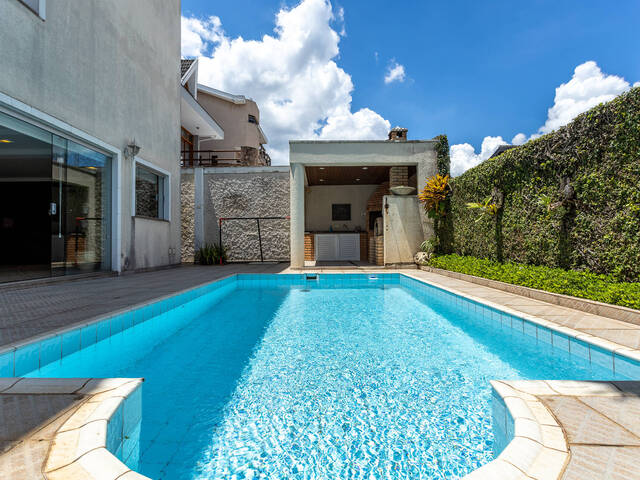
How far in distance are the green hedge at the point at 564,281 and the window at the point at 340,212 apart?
818 centimetres

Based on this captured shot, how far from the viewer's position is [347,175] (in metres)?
12.0

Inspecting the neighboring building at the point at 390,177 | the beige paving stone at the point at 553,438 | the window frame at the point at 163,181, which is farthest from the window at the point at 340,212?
the beige paving stone at the point at 553,438

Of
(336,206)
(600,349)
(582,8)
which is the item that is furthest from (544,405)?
(336,206)

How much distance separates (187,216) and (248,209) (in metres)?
2.36

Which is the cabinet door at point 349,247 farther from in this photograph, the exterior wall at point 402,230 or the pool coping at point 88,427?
the pool coping at point 88,427

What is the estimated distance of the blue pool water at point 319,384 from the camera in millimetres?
1627

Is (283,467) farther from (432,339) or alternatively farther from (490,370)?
(432,339)

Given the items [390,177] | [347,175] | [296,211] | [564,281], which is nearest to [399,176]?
[390,177]

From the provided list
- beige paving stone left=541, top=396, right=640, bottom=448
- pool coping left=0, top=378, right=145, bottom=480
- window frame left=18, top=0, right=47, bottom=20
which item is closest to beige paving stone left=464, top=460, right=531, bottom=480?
beige paving stone left=541, top=396, right=640, bottom=448

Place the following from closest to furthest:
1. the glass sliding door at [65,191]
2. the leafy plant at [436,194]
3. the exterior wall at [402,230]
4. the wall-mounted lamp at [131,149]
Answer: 1. the glass sliding door at [65,191]
2. the wall-mounted lamp at [131,149]
3. the leafy plant at [436,194]
4. the exterior wall at [402,230]

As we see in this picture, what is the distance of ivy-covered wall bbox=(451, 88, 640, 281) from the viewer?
3662mm

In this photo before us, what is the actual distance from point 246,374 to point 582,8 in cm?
1200

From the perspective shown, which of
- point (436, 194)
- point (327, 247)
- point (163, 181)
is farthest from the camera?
point (327, 247)

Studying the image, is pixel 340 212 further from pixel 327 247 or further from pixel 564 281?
pixel 564 281
